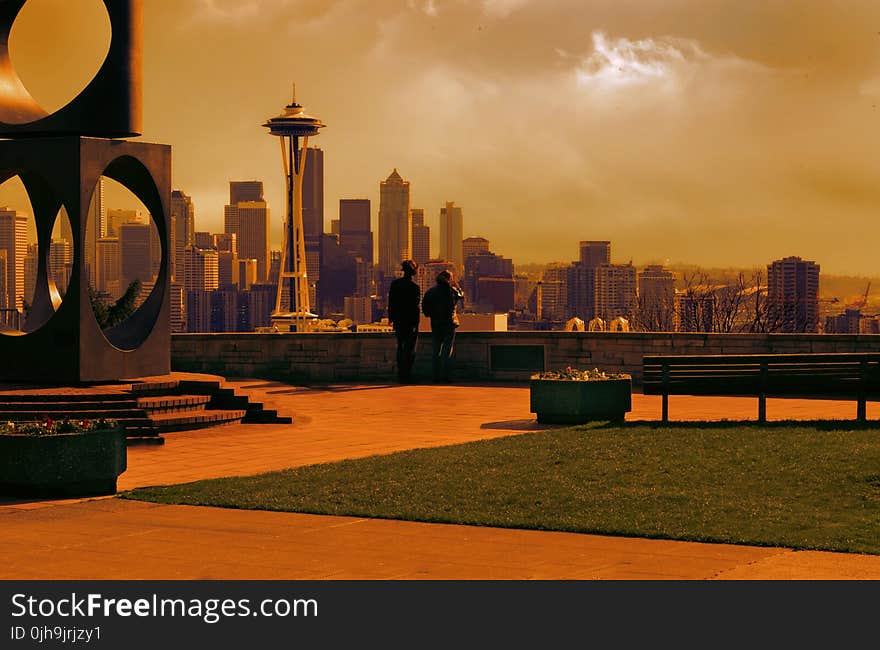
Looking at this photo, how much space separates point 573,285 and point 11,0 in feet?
301

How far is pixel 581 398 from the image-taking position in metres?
17.2

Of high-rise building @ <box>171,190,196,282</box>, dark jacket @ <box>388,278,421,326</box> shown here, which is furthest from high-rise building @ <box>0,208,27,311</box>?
high-rise building @ <box>171,190,196,282</box>

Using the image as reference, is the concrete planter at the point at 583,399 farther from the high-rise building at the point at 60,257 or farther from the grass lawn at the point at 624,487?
the high-rise building at the point at 60,257

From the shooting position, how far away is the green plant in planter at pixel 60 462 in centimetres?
1180

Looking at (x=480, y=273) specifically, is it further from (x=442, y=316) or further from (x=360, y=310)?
(x=442, y=316)

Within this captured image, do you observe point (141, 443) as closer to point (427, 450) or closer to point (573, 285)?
point (427, 450)

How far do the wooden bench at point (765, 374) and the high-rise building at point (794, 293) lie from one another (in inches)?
1140

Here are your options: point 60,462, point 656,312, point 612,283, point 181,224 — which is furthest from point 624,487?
point 181,224

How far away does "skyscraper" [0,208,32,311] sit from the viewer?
28.4m

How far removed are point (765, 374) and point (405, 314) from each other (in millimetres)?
9306

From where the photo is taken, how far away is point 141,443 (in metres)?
16.3

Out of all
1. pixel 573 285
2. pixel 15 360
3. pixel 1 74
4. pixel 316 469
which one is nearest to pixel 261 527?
pixel 316 469

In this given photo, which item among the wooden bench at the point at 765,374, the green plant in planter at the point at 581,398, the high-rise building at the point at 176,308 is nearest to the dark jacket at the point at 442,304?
the green plant in planter at the point at 581,398

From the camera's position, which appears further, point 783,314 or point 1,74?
point 783,314
